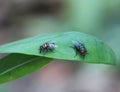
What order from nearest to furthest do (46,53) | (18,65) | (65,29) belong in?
(46,53) → (18,65) → (65,29)

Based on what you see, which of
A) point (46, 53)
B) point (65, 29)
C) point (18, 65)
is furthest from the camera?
point (65, 29)

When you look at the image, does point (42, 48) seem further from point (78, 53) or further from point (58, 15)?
point (58, 15)

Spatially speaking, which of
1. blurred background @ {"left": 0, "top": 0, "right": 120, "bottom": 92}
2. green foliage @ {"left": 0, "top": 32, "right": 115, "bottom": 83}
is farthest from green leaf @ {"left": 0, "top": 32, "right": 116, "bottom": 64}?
blurred background @ {"left": 0, "top": 0, "right": 120, "bottom": 92}

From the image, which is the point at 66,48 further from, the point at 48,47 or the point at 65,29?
the point at 65,29

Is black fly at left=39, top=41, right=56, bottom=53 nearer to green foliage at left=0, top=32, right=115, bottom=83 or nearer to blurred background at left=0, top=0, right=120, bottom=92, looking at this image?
green foliage at left=0, top=32, right=115, bottom=83

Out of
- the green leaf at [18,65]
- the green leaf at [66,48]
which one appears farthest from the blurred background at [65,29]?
the green leaf at [66,48]

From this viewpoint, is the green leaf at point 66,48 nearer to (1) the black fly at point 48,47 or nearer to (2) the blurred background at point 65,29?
(1) the black fly at point 48,47

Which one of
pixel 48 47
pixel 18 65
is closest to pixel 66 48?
pixel 48 47
